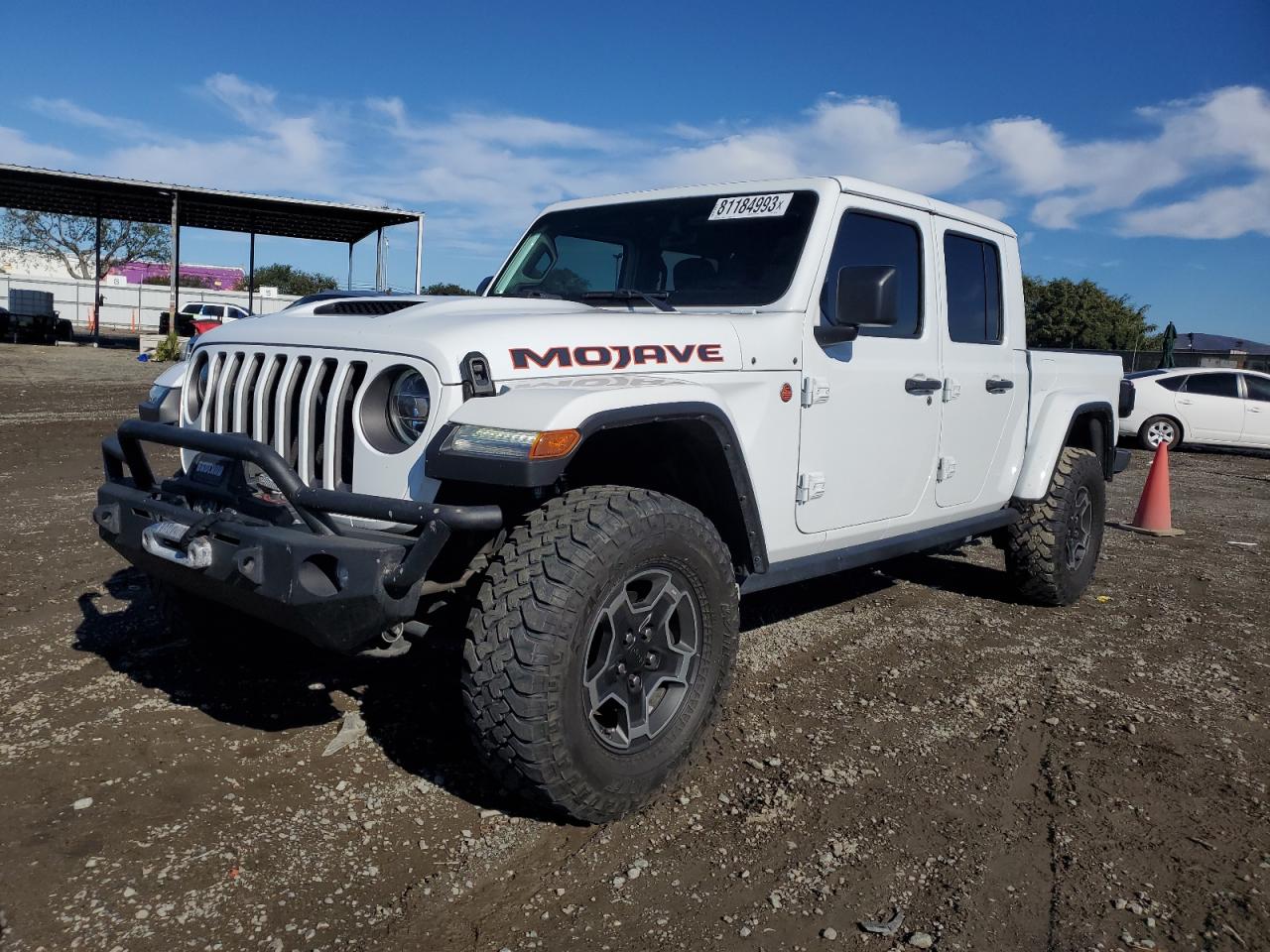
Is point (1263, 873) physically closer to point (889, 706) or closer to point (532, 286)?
point (889, 706)

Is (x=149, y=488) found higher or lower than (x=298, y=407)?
lower

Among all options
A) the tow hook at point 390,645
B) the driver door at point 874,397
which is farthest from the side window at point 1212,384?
the tow hook at point 390,645

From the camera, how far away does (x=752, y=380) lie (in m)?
3.40

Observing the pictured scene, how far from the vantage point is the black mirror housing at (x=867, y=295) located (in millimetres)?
3480

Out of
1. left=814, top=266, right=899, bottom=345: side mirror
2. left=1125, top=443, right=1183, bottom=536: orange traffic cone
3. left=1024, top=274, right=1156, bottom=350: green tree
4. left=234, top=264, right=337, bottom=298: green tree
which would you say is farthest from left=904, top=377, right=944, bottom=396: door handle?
left=234, top=264, right=337, bottom=298: green tree

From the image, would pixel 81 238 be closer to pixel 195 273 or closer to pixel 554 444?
pixel 195 273

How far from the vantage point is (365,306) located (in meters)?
3.44

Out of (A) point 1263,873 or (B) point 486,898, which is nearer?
(B) point 486,898

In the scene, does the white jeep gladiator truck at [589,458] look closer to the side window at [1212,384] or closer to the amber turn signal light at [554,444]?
the amber turn signal light at [554,444]

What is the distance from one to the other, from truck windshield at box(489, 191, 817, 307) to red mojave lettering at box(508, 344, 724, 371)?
60cm

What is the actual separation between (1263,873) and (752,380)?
210 cm

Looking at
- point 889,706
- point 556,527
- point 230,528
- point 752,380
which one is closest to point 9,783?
point 230,528

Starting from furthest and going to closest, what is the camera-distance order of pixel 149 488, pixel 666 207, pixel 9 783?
pixel 666 207, pixel 149 488, pixel 9 783

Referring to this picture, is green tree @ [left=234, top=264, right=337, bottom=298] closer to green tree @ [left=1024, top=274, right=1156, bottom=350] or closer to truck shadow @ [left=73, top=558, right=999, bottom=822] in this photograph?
green tree @ [left=1024, top=274, right=1156, bottom=350]
